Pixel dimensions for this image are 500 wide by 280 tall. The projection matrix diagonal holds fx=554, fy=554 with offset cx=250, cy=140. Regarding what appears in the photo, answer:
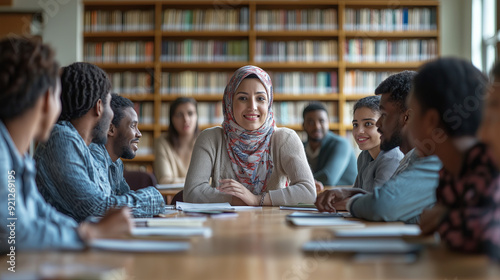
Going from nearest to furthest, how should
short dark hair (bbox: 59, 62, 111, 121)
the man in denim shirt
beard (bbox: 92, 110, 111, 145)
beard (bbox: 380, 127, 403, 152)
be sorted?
1. short dark hair (bbox: 59, 62, 111, 121)
2. beard (bbox: 92, 110, 111, 145)
3. beard (bbox: 380, 127, 403, 152)
4. the man in denim shirt

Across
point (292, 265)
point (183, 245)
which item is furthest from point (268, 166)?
point (292, 265)

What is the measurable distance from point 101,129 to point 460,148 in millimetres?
1328

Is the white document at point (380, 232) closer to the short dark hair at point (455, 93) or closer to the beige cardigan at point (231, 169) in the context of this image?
the short dark hair at point (455, 93)

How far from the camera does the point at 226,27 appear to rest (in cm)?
650

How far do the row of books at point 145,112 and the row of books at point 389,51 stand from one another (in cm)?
237

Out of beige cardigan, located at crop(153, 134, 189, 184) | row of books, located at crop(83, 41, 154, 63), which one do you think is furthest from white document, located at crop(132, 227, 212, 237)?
row of books, located at crop(83, 41, 154, 63)

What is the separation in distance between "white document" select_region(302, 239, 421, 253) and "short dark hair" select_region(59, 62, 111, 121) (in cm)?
108

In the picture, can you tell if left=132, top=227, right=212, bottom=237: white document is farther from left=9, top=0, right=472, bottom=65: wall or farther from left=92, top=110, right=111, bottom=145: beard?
left=9, top=0, right=472, bottom=65: wall

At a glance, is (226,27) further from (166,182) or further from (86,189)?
(86,189)

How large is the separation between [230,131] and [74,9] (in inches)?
183

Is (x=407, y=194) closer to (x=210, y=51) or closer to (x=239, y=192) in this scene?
(x=239, y=192)

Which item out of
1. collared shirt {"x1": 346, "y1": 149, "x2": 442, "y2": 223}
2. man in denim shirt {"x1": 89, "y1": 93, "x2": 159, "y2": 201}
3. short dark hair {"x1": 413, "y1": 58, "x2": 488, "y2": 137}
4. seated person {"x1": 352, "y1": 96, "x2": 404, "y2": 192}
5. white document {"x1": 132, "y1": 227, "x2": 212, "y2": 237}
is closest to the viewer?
short dark hair {"x1": 413, "y1": 58, "x2": 488, "y2": 137}

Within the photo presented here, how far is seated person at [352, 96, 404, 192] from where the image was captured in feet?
7.41

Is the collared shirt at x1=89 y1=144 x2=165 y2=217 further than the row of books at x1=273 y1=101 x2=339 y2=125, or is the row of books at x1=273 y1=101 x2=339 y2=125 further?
the row of books at x1=273 y1=101 x2=339 y2=125
